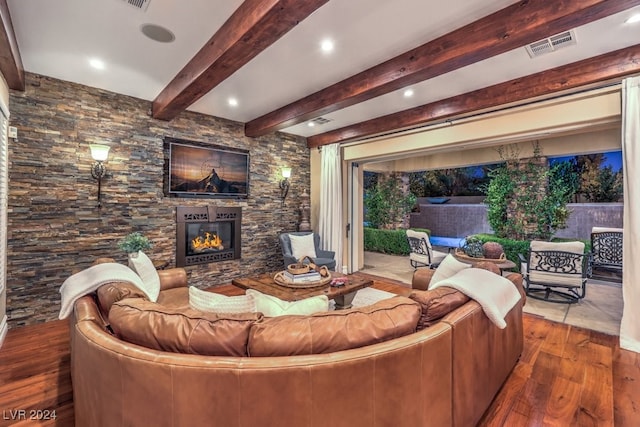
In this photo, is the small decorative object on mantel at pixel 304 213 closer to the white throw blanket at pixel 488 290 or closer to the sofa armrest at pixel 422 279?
the sofa armrest at pixel 422 279

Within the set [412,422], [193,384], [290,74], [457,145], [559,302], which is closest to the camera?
[193,384]

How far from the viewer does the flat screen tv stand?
4.20 m

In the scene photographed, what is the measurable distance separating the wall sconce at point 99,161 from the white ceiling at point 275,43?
78 cm

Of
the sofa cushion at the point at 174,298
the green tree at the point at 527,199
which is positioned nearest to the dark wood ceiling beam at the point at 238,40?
the sofa cushion at the point at 174,298

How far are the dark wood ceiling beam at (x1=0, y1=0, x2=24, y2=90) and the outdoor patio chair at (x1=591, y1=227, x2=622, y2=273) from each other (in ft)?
25.4

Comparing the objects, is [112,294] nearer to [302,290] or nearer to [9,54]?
[302,290]

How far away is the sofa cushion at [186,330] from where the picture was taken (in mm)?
1207

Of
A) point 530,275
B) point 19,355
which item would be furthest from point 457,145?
point 19,355

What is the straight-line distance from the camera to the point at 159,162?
4.07 m

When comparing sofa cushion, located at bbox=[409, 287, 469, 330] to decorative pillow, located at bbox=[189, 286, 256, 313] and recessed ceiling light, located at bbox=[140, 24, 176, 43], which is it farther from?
recessed ceiling light, located at bbox=[140, 24, 176, 43]

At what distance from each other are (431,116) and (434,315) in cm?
325

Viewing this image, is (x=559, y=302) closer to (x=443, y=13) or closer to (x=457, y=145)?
Answer: (x=457, y=145)

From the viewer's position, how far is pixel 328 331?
1.26 metres

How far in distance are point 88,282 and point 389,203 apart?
7.22 m
